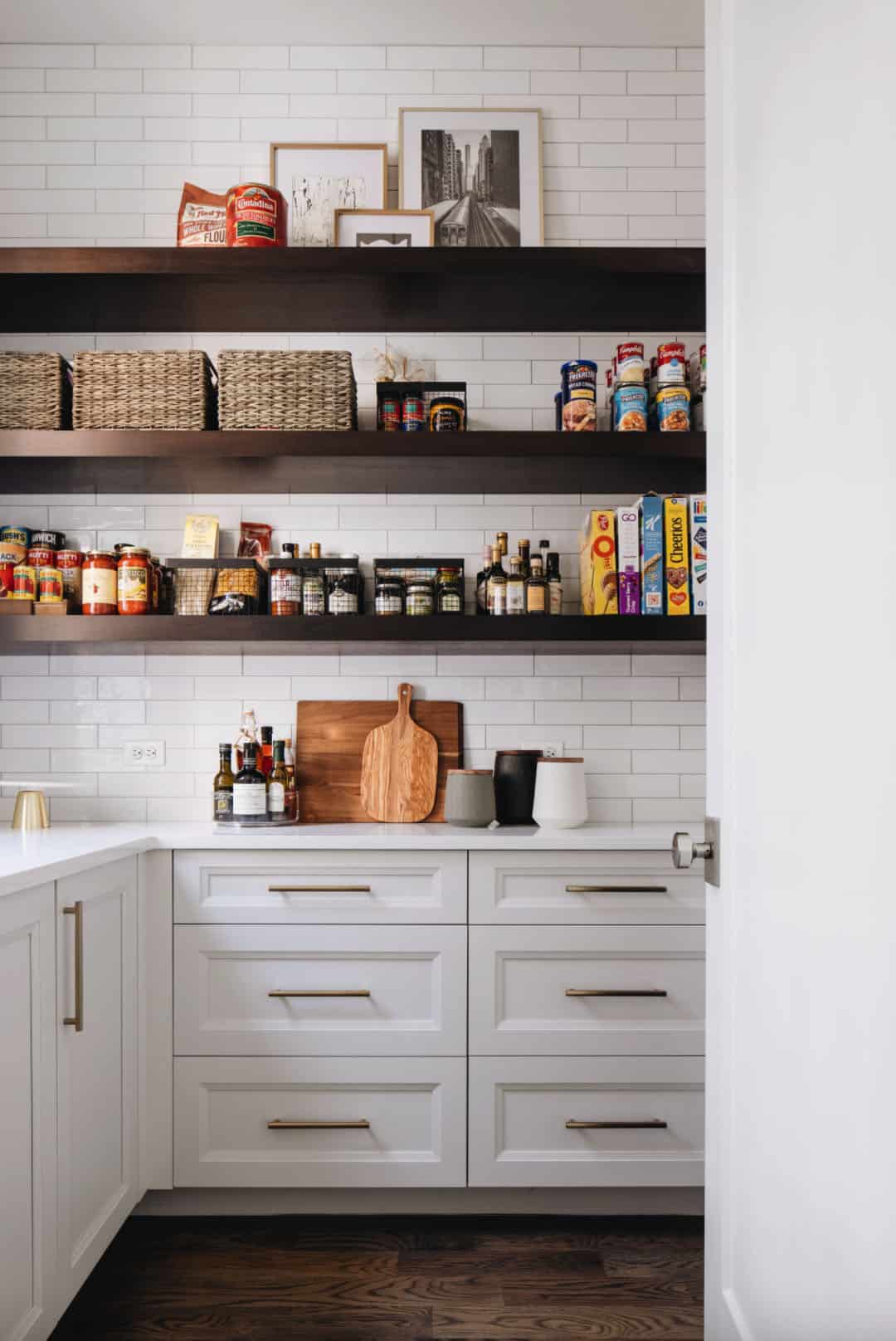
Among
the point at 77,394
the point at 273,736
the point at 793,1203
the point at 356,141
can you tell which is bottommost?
the point at 793,1203

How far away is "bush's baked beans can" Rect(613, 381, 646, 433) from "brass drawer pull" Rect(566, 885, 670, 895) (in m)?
1.17

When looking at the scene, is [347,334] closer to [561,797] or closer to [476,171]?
[476,171]

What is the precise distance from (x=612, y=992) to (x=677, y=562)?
43.7 inches

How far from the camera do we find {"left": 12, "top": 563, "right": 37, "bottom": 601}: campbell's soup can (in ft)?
8.59

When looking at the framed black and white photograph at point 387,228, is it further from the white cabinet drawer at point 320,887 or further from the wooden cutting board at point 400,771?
the white cabinet drawer at point 320,887

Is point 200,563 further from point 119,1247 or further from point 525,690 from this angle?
point 119,1247

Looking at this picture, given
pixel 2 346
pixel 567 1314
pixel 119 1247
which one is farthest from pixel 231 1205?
pixel 2 346

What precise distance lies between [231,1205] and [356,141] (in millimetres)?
2932

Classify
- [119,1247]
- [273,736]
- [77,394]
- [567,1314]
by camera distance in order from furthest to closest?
1. [273,736]
2. [77,394]
3. [119,1247]
4. [567,1314]

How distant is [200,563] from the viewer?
8.69 ft

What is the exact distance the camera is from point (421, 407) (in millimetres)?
2578

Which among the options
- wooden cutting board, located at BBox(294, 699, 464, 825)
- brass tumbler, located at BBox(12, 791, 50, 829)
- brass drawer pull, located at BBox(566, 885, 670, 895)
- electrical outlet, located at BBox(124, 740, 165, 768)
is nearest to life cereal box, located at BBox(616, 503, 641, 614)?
wooden cutting board, located at BBox(294, 699, 464, 825)

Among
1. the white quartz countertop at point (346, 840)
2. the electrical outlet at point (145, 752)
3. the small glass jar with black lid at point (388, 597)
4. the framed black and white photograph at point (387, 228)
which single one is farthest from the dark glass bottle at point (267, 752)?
the framed black and white photograph at point (387, 228)

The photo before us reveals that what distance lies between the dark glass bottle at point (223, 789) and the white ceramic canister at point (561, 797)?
82 centimetres
